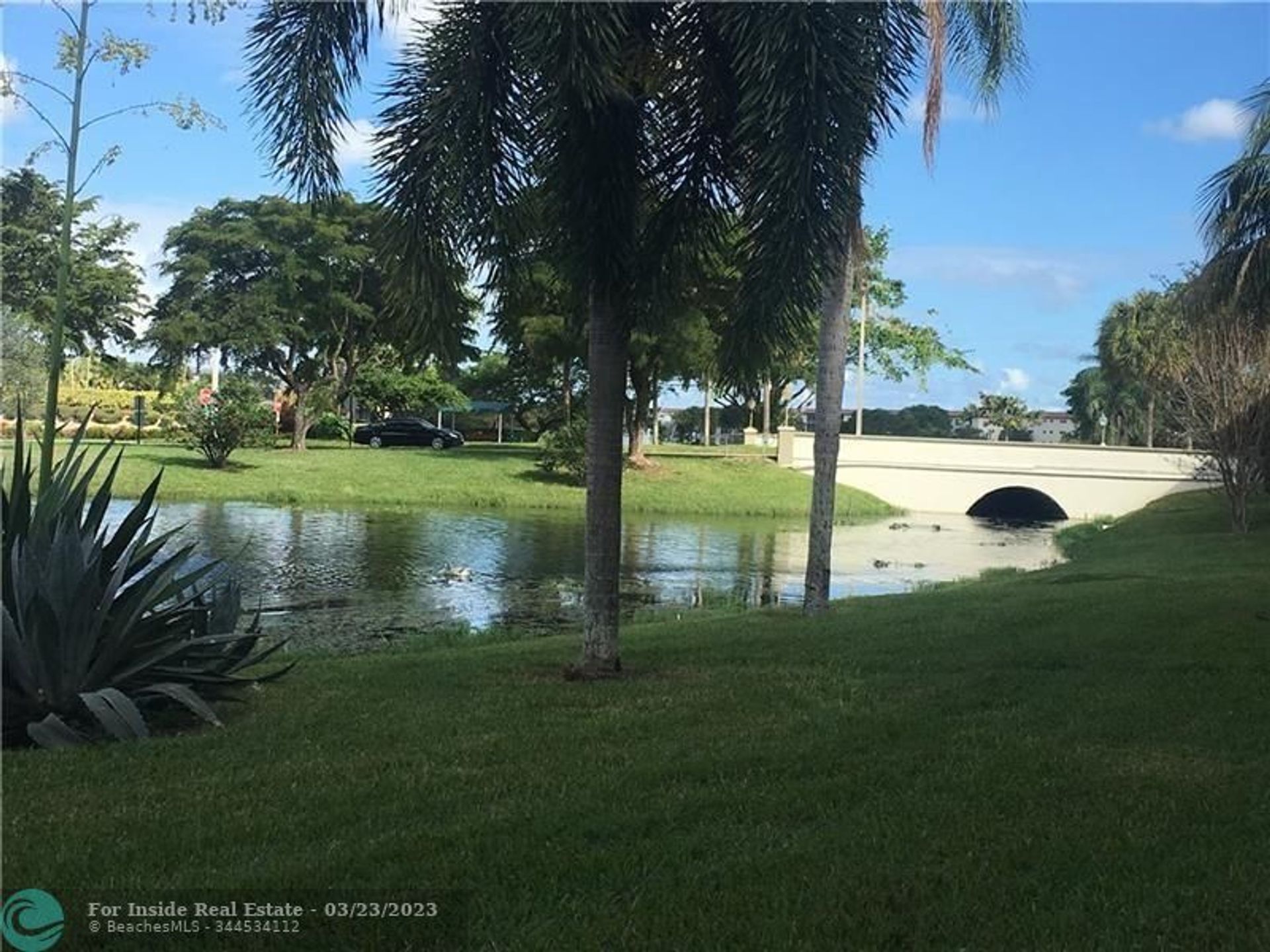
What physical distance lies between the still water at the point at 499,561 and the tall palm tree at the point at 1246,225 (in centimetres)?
826

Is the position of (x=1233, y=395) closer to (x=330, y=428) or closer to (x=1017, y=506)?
(x=1017, y=506)

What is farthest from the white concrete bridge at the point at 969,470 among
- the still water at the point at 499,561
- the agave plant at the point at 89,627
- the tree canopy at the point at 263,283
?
the agave plant at the point at 89,627

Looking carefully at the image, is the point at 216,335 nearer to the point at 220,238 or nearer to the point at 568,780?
the point at 220,238

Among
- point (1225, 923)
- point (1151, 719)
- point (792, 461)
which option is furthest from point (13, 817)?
point (792, 461)

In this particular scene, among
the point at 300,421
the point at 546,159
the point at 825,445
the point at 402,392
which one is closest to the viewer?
the point at 546,159

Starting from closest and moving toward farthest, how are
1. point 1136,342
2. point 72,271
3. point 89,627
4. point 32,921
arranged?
point 32,921 < point 89,627 < point 72,271 < point 1136,342

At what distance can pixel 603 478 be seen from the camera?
27.2 ft

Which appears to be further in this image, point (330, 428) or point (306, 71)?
point (330, 428)

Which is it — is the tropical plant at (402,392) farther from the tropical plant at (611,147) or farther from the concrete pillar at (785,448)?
the tropical plant at (611,147)

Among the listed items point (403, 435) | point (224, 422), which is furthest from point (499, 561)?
point (403, 435)

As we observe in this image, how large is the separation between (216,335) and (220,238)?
4.07m

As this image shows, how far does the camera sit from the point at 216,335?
45969 millimetres

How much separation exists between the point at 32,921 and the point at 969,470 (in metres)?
52.0

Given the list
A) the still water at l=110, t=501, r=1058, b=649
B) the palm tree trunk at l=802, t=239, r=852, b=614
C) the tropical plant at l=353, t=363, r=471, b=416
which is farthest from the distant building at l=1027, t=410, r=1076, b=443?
the palm tree trunk at l=802, t=239, r=852, b=614
